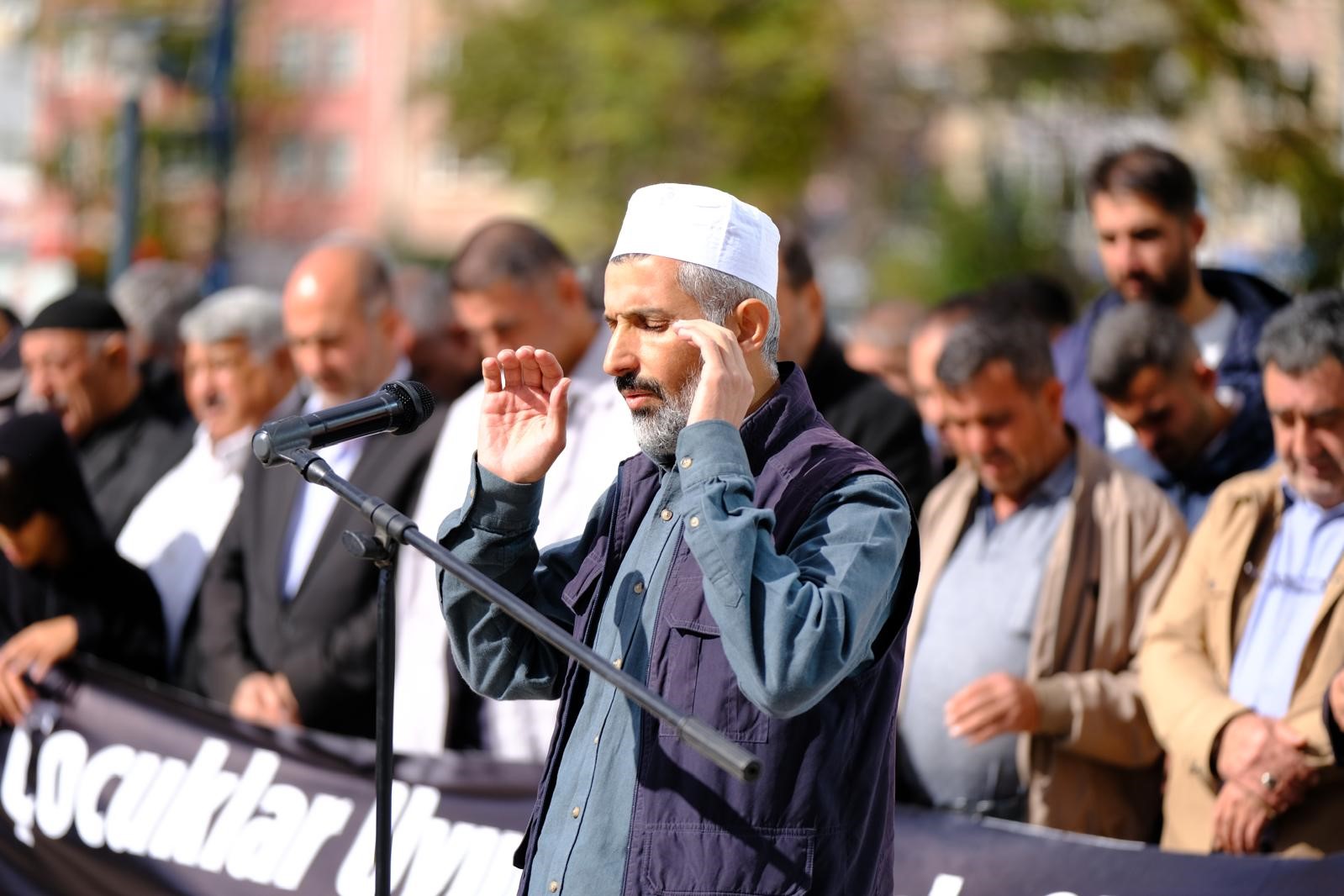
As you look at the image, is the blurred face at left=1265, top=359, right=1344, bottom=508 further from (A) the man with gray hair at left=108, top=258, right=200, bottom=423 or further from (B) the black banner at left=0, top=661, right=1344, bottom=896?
(A) the man with gray hair at left=108, top=258, right=200, bottom=423

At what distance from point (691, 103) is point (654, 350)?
83.9 ft

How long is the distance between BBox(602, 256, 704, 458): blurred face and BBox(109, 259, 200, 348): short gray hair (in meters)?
6.17

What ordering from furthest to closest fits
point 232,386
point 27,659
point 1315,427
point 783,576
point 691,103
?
point 691,103 < point 232,386 < point 27,659 < point 1315,427 < point 783,576

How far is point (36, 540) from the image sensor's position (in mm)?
5875

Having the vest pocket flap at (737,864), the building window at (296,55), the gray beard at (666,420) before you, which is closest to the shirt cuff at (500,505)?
the gray beard at (666,420)

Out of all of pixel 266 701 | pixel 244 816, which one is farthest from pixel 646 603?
pixel 266 701

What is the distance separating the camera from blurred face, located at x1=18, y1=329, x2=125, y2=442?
708 centimetres

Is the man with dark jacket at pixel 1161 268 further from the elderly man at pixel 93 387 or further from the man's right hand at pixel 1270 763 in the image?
the elderly man at pixel 93 387

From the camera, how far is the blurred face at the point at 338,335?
632cm

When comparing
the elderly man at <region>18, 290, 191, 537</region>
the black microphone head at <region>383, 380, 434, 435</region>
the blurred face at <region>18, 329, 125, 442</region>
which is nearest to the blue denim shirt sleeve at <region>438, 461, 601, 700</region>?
the black microphone head at <region>383, 380, 434, 435</region>

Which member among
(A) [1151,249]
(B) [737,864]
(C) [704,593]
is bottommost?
(B) [737,864]

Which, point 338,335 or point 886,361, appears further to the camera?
point 886,361

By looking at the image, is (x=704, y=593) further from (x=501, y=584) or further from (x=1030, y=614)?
(x=1030, y=614)

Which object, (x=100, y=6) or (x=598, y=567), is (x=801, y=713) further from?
(x=100, y=6)
